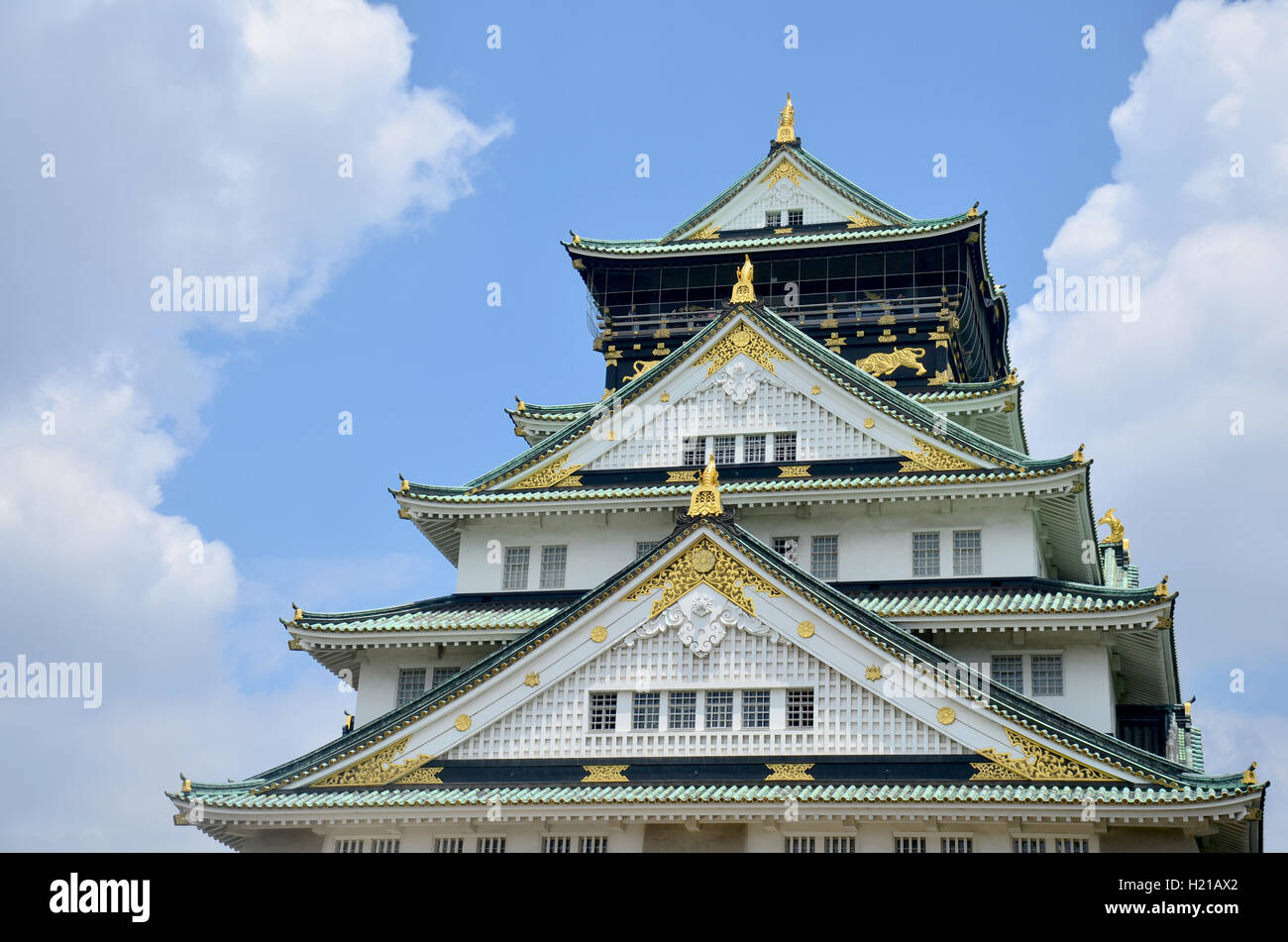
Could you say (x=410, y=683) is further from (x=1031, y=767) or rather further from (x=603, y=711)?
(x=1031, y=767)

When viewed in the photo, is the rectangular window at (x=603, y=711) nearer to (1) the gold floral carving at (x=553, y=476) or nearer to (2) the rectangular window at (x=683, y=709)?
(2) the rectangular window at (x=683, y=709)

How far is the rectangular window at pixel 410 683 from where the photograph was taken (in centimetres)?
3712

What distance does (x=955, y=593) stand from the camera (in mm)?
35438

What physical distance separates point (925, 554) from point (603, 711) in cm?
972

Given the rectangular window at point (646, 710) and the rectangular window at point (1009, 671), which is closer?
the rectangular window at point (646, 710)

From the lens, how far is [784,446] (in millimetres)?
38562

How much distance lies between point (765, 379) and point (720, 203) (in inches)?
415

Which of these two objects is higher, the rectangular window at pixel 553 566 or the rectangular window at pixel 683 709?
the rectangular window at pixel 553 566

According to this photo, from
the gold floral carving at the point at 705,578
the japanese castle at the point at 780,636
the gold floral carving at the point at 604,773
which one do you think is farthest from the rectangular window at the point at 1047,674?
the gold floral carving at the point at 604,773

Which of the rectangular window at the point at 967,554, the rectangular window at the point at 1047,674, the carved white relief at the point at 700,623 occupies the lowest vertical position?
the rectangular window at the point at 1047,674

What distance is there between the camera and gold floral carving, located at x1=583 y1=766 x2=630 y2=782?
30672 millimetres

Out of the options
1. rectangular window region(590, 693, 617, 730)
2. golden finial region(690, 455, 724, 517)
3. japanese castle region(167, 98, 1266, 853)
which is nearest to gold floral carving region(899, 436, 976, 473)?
japanese castle region(167, 98, 1266, 853)

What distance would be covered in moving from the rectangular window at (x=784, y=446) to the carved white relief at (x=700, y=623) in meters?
7.77
